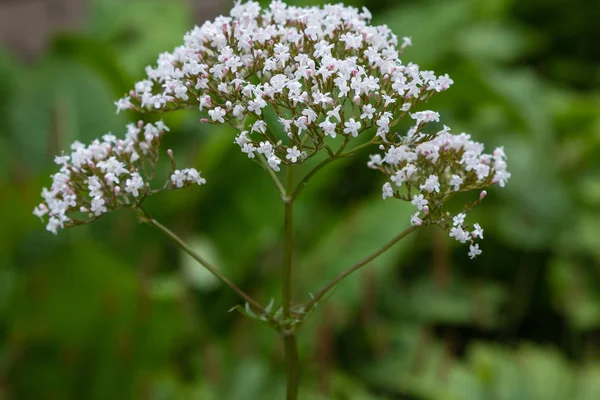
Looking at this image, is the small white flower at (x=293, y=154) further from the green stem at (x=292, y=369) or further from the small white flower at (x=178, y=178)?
the green stem at (x=292, y=369)

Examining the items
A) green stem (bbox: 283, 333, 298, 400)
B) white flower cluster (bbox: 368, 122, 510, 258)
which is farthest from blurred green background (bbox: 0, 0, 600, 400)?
white flower cluster (bbox: 368, 122, 510, 258)

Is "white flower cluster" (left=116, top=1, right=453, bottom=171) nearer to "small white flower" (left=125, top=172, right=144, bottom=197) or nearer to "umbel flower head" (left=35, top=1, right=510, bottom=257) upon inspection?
"umbel flower head" (left=35, top=1, right=510, bottom=257)

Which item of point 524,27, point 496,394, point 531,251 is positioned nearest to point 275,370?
point 496,394

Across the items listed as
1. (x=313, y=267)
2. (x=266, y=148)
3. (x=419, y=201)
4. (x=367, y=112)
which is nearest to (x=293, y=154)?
(x=266, y=148)

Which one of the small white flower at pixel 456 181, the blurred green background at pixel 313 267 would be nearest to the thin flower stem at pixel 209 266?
the small white flower at pixel 456 181

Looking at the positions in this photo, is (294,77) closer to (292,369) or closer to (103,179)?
(103,179)

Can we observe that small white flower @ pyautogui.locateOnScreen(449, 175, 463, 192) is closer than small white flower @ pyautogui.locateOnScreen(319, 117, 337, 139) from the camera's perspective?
No

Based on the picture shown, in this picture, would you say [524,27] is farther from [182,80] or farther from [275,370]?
[182,80]
